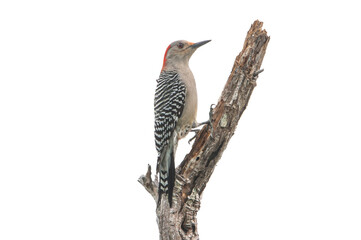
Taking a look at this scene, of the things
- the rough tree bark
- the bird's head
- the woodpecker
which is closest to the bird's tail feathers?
the woodpecker

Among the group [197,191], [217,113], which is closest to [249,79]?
[217,113]

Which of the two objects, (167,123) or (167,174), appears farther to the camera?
(167,123)

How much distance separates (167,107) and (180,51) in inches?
42.3

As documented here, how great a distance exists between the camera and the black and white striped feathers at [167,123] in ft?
17.0

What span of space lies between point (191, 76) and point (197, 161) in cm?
149

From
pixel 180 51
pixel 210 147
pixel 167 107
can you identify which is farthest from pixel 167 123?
pixel 180 51

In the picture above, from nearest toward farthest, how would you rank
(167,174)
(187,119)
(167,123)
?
(167,174) → (167,123) → (187,119)

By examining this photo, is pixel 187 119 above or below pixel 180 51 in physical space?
below

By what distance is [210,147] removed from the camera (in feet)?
17.0

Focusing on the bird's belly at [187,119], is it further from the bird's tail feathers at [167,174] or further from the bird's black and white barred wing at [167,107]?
the bird's tail feathers at [167,174]

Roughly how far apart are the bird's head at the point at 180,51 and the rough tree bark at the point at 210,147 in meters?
1.04

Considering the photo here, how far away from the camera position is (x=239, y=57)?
5.15 metres

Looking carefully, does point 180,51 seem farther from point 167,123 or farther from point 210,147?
point 210,147

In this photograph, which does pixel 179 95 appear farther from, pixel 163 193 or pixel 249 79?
pixel 163 193
